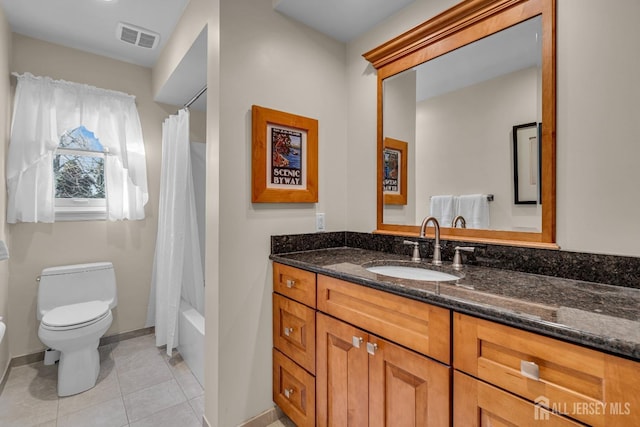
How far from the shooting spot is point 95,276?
2422 millimetres

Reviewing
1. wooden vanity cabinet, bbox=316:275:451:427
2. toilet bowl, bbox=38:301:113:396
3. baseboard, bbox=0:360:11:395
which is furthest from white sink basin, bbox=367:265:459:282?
baseboard, bbox=0:360:11:395

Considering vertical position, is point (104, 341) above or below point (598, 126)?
below

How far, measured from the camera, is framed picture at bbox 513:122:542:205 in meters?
1.26

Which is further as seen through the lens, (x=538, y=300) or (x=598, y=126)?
(x=598, y=126)

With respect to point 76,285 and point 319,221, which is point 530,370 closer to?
point 319,221

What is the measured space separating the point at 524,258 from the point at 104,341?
3.22 metres

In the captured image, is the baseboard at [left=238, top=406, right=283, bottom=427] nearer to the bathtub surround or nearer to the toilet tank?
the bathtub surround

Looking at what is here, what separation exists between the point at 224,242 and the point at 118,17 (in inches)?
73.5

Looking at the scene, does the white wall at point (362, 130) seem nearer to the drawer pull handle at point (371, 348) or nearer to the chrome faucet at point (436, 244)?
the chrome faucet at point (436, 244)

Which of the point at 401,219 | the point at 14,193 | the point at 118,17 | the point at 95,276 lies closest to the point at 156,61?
the point at 118,17

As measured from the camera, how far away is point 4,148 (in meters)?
2.07

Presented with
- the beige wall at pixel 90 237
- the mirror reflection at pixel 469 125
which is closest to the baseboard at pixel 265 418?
the mirror reflection at pixel 469 125

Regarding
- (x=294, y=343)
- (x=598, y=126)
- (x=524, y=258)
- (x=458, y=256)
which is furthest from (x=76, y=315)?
(x=598, y=126)

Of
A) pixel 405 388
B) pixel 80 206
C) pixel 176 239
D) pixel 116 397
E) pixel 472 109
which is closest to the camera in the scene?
pixel 405 388
